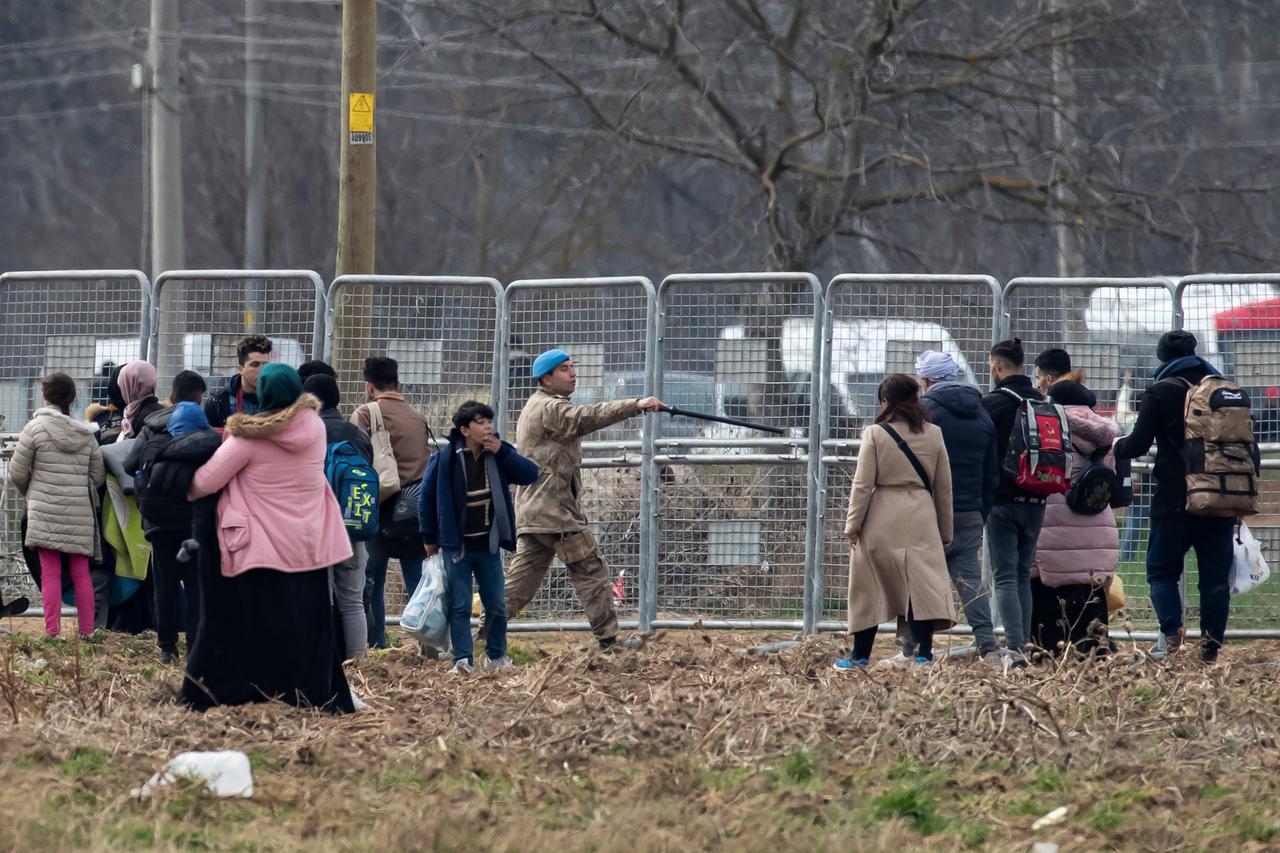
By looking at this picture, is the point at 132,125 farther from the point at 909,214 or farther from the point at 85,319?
the point at 85,319

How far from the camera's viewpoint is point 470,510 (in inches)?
376

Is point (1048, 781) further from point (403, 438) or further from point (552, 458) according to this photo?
point (403, 438)

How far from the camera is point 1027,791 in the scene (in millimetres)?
6500

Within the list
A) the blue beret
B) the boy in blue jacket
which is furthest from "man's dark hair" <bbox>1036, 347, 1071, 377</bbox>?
the boy in blue jacket

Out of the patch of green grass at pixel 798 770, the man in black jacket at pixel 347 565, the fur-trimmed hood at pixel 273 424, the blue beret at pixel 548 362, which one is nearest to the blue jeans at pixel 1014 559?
the blue beret at pixel 548 362

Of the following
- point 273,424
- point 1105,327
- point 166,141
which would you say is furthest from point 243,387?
point 166,141

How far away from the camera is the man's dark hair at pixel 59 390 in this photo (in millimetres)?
10711

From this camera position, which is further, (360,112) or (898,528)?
(360,112)

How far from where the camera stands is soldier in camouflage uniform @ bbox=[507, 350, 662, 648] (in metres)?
9.96

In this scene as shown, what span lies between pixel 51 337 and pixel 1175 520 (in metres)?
7.20

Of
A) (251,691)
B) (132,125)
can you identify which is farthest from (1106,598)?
(132,125)

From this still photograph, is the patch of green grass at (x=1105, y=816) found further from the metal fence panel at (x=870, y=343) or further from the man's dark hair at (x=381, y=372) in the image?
the man's dark hair at (x=381, y=372)

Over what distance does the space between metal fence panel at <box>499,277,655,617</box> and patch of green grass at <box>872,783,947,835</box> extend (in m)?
5.08

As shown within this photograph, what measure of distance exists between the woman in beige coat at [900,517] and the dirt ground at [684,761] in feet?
2.62
